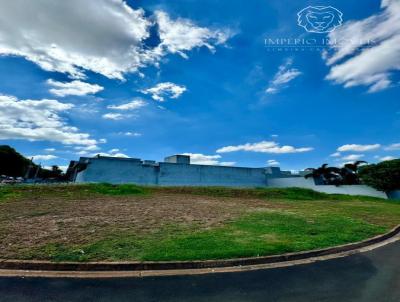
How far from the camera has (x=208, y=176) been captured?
4106cm

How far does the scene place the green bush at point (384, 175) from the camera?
2825cm

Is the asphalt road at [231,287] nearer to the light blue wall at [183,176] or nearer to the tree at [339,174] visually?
the light blue wall at [183,176]

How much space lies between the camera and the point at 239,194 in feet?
76.7

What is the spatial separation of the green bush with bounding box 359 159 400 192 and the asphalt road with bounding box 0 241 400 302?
28100mm

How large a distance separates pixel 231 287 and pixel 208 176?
120 feet

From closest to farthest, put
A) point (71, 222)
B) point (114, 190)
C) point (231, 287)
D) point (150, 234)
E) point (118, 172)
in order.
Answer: point (231, 287) → point (150, 234) → point (71, 222) → point (114, 190) → point (118, 172)

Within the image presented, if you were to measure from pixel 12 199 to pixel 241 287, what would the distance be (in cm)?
1441

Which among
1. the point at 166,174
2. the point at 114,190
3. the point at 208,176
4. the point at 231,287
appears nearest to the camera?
the point at 231,287

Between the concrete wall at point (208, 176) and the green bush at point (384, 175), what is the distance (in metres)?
17.5

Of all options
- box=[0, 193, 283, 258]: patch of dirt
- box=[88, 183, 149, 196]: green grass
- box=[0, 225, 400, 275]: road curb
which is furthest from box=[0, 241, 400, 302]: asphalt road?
box=[88, 183, 149, 196]: green grass

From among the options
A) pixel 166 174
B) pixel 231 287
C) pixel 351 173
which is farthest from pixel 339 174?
pixel 231 287

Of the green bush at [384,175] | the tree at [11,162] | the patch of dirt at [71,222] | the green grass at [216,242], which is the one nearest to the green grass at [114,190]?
the patch of dirt at [71,222]

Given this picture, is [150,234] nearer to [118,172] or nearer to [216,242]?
[216,242]

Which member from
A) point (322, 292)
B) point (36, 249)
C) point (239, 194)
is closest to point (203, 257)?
point (322, 292)
